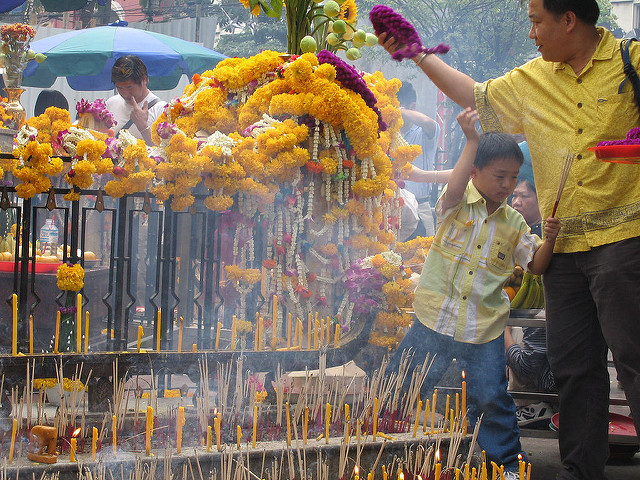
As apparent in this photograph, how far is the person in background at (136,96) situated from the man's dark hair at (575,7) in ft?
11.6

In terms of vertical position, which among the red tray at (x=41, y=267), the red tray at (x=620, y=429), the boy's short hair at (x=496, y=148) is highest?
the boy's short hair at (x=496, y=148)

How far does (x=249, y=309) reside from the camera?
4.14 metres

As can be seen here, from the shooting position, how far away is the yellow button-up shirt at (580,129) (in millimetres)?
2639

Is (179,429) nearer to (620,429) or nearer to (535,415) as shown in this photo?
(535,415)

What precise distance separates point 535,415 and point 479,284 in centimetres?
103

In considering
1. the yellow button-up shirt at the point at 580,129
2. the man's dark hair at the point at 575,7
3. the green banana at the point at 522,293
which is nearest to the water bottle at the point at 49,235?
the green banana at the point at 522,293

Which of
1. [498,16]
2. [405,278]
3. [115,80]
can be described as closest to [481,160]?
[405,278]

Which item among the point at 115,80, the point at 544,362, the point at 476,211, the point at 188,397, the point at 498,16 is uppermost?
the point at 498,16

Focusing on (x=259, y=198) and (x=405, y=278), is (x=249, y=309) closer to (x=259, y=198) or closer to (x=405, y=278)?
(x=259, y=198)

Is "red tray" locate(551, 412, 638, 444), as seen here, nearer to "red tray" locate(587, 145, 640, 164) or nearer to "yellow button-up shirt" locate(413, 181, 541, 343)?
"yellow button-up shirt" locate(413, 181, 541, 343)

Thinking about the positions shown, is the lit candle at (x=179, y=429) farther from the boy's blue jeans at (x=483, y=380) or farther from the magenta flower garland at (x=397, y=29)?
the magenta flower garland at (x=397, y=29)

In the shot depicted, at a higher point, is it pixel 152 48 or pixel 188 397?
pixel 152 48

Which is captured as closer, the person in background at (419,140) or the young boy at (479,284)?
the young boy at (479,284)

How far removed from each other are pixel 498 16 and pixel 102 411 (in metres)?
8.43
